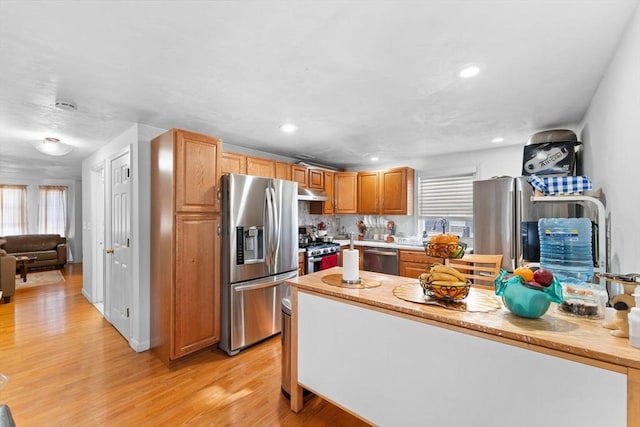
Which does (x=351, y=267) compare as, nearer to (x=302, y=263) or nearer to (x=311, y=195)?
(x=302, y=263)

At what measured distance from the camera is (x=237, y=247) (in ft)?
9.54

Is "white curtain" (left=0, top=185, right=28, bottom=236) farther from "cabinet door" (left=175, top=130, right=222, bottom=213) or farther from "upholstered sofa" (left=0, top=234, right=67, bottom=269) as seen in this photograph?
"cabinet door" (left=175, top=130, right=222, bottom=213)

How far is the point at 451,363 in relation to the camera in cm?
132

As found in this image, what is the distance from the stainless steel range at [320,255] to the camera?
4133 mm

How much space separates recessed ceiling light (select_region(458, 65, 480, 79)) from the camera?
6.08ft

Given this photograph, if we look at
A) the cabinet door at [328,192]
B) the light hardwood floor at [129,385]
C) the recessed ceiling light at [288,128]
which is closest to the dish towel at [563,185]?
the light hardwood floor at [129,385]

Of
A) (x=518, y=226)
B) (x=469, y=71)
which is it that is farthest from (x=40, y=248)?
(x=518, y=226)

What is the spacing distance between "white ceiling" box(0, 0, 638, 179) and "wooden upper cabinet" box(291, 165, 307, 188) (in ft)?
3.85

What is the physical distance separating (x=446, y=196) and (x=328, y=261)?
7.25 ft

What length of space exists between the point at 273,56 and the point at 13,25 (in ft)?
4.22

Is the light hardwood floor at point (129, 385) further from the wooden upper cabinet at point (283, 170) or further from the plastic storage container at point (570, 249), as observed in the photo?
the wooden upper cabinet at point (283, 170)

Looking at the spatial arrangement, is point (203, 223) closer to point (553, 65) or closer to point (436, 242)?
point (436, 242)

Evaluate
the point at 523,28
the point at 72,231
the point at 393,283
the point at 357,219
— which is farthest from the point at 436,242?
the point at 72,231

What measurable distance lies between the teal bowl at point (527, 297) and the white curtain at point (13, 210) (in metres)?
10.2
